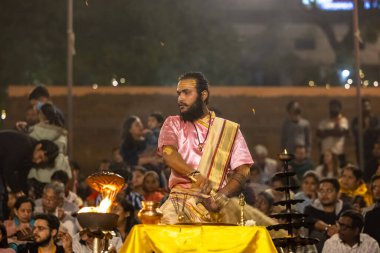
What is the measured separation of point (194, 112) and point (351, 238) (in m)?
4.10

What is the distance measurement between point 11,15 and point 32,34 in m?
1.15

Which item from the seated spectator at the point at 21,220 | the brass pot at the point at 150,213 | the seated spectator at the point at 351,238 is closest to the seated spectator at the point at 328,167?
the seated spectator at the point at 351,238

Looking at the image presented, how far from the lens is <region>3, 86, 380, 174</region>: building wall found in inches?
989

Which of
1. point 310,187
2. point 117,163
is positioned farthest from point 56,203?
point 310,187

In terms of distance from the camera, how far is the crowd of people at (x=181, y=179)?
11.2m

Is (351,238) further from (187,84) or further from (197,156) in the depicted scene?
(187,84)

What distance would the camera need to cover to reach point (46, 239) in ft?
45.3

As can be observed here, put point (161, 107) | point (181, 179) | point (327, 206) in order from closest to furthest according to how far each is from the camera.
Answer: point (181, 179) < point (327, 206) < point (161, 107)

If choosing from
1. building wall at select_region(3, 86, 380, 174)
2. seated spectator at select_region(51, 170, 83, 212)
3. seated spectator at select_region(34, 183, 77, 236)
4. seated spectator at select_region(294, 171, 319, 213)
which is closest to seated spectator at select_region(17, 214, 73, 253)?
seated spectator at select_region(34, 183, 77, 236)

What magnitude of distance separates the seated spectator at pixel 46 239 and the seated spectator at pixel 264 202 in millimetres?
3530

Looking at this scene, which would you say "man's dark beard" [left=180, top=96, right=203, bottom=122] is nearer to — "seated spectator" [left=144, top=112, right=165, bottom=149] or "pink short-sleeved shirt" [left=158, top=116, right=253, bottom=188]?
"pink short-sleeved shirt" [left=158, top=116, right=253, bottom=188]

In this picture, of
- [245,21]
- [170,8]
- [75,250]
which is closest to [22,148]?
[75,250]

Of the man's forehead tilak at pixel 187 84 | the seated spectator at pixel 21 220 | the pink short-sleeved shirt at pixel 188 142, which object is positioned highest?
the man's forehead tilak at pixel 187 84

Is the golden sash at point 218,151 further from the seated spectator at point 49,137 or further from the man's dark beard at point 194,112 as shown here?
the seated spectator at point 49,137
